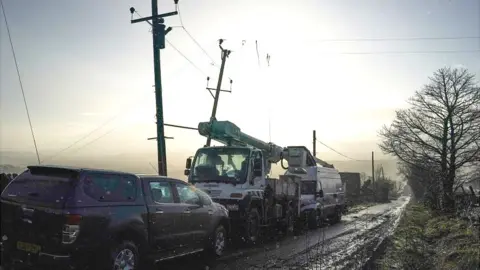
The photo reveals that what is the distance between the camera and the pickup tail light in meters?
5.94

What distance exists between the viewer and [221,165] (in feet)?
41.7

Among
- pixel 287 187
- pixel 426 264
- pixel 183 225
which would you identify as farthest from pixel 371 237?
pixel 183 225

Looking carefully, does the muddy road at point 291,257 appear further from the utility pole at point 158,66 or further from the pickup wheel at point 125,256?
the utility pole at point 158,66

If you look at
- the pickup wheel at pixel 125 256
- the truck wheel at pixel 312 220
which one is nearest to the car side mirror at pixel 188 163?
the pickup wheel at pixel 125 256

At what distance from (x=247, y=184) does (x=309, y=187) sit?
727cm

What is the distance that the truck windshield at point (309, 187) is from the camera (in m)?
18.8

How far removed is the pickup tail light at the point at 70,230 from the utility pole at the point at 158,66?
29.9ft

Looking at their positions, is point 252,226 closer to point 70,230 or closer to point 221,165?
point 221,165

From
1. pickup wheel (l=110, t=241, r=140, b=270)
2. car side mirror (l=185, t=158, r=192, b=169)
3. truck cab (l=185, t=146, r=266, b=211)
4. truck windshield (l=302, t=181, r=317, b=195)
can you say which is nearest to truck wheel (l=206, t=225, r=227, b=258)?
truck cab (l=185, t=146, r=266, b=211)

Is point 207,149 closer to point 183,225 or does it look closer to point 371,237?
point 183,225

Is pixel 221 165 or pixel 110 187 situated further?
pixel 221 165

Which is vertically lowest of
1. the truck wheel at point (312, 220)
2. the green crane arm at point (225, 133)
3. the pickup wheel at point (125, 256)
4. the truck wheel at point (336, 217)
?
the truck wheel at point (336, 217)

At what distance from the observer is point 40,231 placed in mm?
5973

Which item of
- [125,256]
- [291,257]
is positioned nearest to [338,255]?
[291,257]
